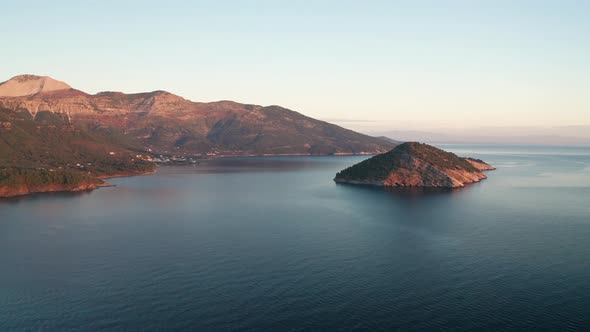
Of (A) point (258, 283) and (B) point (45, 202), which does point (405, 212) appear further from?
(B) point (45, 202)

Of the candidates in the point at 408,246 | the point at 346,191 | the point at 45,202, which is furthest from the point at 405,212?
the point at 45,202

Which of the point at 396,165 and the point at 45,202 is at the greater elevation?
the point at 396,165

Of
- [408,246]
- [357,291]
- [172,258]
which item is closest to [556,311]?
[357,291]

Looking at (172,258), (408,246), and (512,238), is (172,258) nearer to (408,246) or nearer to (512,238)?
(408,246)

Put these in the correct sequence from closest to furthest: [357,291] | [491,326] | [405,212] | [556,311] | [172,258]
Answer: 1. [491,326]
2. [556,311]
3. [357,291]
4. [172,258]
5. [405,212]

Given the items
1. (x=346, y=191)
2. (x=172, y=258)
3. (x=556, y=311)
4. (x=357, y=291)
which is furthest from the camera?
(x=346, y=191)

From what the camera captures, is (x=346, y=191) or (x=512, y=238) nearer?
(x=512, y=238)
